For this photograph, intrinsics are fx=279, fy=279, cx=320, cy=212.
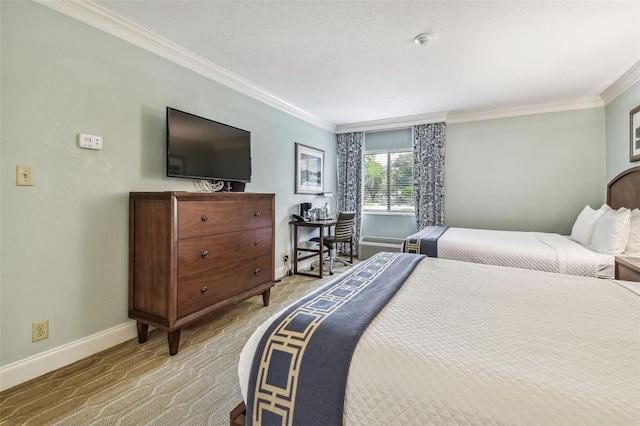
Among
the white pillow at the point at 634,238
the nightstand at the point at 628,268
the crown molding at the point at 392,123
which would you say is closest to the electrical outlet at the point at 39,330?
the nightstand at the point at 628,268

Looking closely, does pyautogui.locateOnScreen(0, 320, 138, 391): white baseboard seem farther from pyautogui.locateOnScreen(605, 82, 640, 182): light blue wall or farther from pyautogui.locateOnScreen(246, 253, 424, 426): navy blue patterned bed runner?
pyautogui.locateOnScreen(605, 82, 640, 182): light blue wall

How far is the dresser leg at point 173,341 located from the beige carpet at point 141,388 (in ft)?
0.14

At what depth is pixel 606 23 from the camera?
2189 millimetres

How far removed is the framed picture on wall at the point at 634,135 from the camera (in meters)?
2.86

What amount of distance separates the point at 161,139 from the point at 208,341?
1776 mm

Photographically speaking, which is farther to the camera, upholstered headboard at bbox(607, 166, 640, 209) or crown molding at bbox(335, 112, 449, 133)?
crown molding at bbox(335, 112, 449, 133)

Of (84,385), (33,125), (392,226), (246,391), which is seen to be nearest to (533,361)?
(246,391)

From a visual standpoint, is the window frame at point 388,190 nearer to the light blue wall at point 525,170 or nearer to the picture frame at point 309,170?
the light blue wall at point 525,170

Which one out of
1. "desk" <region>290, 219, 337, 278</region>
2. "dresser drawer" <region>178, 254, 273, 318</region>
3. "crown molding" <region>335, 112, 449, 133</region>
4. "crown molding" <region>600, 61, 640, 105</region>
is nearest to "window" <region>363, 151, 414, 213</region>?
"crown molding" <region>335, 112, 449, 133</region>

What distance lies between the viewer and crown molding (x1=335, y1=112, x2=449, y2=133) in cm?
459

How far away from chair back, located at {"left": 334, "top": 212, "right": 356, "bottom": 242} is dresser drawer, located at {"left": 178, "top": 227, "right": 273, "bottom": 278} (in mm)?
1543

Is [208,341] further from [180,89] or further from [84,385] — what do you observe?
[180,89]

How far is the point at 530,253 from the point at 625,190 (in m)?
1.65

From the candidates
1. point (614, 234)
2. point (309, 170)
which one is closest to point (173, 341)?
point (309, 170)
